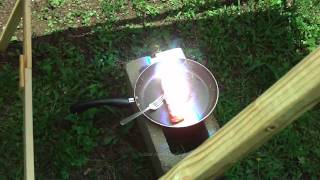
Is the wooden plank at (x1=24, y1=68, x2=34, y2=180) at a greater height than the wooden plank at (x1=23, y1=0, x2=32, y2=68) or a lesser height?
lesser

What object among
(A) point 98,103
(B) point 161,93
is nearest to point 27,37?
(A) point 98,103

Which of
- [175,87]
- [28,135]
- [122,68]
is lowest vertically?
[122,68]

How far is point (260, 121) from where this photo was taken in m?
0.86

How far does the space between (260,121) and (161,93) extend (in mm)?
1416

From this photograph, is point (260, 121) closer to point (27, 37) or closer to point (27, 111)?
point (27, 111)

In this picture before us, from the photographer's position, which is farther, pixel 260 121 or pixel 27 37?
pixel 27 37

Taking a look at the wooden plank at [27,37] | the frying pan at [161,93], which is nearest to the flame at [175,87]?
the frying pan at [161,93]

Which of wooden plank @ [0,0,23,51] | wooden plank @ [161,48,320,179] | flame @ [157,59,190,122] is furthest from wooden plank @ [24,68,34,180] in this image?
wooden plank @ [161,48,320,179]

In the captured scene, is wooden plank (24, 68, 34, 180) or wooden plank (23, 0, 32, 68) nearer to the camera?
wooden plank (24, 68, 34, 180)

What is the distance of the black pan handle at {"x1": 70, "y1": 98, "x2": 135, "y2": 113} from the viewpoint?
2.33 metres

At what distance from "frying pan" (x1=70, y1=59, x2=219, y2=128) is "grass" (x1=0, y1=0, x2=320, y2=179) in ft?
0.47

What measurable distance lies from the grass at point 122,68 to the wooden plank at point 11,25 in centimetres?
13

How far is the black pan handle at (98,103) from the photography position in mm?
2328

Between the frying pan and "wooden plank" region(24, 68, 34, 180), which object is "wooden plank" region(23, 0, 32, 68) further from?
the frying pan
